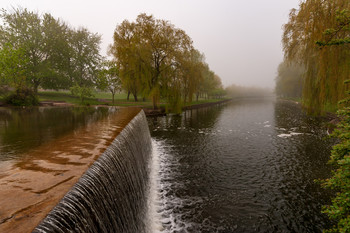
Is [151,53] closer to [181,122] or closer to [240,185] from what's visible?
[181,122]

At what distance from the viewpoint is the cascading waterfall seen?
2799 millimetres

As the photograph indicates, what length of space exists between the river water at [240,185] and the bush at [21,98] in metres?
22.6

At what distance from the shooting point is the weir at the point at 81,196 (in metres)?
2.54

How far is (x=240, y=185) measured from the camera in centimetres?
845

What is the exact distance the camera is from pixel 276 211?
671cm

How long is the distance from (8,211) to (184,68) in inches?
1079

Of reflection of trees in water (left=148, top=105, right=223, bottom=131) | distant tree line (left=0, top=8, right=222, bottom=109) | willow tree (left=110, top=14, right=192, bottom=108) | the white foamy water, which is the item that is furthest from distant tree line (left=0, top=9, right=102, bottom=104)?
the white foamy water

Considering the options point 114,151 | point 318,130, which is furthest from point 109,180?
point 318,130

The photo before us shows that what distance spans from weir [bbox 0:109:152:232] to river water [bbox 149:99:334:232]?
174 cm

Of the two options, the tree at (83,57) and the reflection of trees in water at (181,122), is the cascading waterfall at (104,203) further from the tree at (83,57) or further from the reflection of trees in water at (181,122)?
the tree at (83,57)

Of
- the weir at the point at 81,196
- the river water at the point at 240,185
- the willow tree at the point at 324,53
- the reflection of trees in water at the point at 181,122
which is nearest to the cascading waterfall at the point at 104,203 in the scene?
the weir at the point at 81,196

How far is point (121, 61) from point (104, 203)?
27.7 m

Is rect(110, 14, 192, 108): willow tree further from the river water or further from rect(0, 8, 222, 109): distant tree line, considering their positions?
the river water

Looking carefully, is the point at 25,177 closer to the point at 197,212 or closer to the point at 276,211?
the point at 197,212
